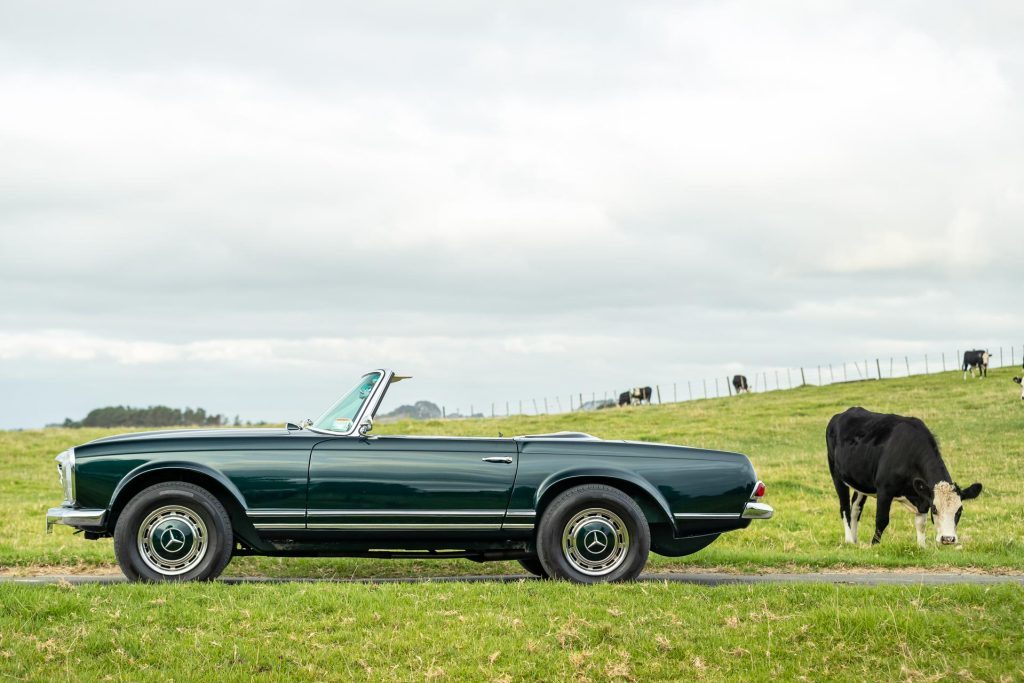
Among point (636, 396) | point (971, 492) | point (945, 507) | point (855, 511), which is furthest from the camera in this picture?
point (636, 396)

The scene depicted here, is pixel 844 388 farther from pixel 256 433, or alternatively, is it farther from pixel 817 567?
pixel 256 433

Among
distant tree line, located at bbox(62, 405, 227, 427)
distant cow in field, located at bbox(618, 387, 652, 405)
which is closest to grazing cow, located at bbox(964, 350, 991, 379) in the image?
distant cow in field, located at bbox(618, 387, 652, 405)

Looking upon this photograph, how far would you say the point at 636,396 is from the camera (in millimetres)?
78750

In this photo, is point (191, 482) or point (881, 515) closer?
point (191, 482)

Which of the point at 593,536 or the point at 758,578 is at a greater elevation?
the point at 593,536

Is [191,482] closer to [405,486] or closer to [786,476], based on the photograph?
[405,486]

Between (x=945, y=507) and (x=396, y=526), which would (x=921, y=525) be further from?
(x=396, y=526)

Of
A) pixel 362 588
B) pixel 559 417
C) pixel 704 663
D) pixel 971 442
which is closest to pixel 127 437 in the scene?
pixel 362 588

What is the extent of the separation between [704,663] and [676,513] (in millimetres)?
2424

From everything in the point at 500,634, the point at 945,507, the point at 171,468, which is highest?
the point at 171,468

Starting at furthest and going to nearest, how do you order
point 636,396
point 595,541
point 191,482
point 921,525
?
1. point 636,396
2. point 921,525
3. point 595,541
4. point 191,482

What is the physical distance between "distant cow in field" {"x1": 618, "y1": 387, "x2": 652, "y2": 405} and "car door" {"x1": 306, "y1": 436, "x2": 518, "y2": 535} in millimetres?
69450

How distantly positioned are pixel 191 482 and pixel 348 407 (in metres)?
1.62

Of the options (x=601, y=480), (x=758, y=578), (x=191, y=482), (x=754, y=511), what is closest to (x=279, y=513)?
(x=191, y=482)
